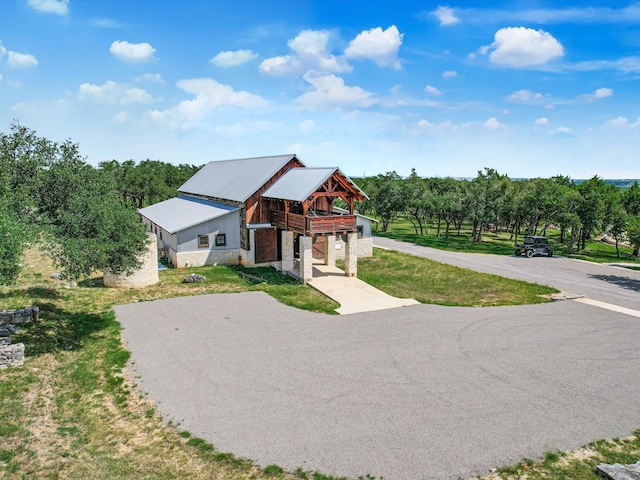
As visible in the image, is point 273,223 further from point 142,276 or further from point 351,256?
point 142,276

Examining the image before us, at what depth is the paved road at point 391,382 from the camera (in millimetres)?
10617

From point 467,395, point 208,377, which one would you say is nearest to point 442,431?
point 467,395

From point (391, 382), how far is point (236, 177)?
27240 millimetres

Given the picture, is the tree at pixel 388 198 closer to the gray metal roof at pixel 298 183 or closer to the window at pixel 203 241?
the gray metal roof at pixel 298 183

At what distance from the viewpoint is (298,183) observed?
29203 mm

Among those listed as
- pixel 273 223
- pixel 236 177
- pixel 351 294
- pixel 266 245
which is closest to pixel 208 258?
pixel 266 245

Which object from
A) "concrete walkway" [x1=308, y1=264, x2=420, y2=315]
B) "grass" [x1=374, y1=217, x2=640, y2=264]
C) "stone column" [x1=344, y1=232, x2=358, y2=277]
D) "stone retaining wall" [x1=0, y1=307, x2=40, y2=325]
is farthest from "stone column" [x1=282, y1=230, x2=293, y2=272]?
"grass" [x1=374, y1=217, x2=640, y2=264]

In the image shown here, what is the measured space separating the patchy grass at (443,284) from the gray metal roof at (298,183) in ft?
22.7

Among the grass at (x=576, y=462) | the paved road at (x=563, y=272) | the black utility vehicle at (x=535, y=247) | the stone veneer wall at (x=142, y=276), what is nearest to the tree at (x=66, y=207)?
the stone veneer wall at (x=142, y=276)

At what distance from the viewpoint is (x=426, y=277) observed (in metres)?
30.4

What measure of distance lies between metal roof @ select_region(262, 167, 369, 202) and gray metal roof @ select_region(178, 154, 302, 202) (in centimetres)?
124

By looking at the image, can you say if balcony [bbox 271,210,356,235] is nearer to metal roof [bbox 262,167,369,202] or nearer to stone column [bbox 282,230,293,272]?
stone column [bbox 282,230,293,272]

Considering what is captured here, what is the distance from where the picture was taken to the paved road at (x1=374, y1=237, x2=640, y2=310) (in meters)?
26.1

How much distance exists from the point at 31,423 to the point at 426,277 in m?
24.4
